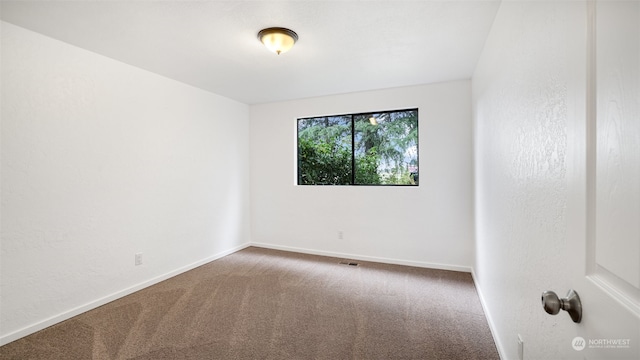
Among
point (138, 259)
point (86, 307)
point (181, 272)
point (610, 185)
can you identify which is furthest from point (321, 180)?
point (610, 185)

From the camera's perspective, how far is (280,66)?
3.19m

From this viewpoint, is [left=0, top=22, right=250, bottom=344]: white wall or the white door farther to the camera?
[left=0, top=22, right=250, bottom=344]: white wall

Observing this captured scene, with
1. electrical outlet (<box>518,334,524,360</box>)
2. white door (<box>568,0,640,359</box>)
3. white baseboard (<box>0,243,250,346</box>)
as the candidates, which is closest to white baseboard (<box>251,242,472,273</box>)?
white baseboard (<box>0,243,250,346</box>)

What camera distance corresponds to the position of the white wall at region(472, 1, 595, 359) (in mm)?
924

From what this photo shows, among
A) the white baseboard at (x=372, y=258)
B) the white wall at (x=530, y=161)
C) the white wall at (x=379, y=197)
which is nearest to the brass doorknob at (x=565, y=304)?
the white wall at (x=530, y=161)

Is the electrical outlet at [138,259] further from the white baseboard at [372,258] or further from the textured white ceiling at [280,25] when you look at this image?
the textured white ceiling at [280,25]

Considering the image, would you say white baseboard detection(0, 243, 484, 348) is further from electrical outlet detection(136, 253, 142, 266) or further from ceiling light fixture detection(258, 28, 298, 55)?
ceiling light fixture detection(258, 28, 298, 55)

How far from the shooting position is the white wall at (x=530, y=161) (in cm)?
92

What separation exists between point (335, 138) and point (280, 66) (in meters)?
1.67

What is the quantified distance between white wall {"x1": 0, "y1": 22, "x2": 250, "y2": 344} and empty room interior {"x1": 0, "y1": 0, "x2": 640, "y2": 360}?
0.02 metres

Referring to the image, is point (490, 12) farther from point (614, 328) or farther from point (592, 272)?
point (614, 328)

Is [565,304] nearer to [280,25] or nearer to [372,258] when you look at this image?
[280,25]

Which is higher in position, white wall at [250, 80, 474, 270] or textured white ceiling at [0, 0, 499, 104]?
textured white ceiling at [0, 0, 499, 104]

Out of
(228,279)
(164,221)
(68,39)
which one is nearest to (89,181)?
(164,221)
